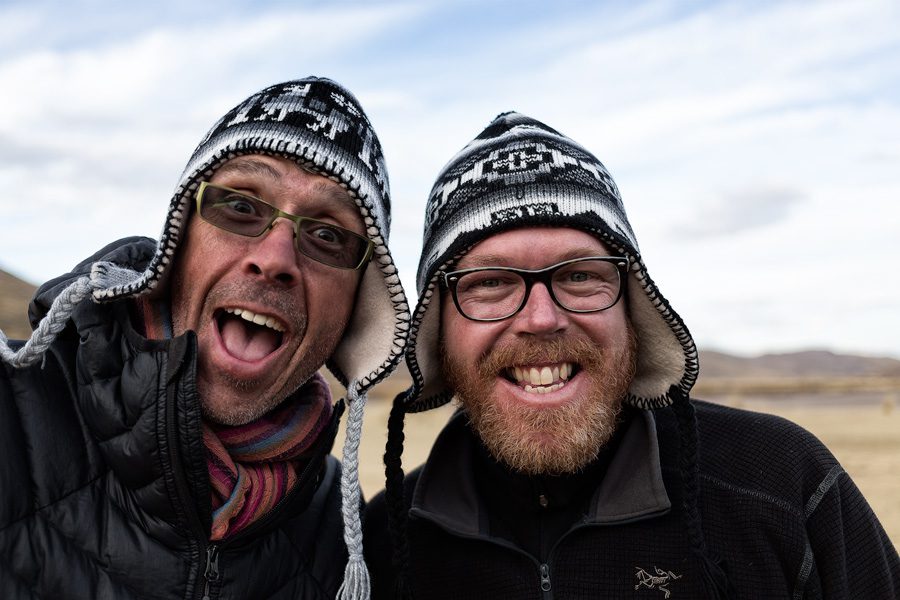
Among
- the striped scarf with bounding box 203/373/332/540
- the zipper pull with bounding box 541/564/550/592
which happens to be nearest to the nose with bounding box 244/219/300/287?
the striped scarf with bounding box 203/373/332/540

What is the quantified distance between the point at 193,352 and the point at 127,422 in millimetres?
283

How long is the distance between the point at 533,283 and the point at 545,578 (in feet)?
3.40

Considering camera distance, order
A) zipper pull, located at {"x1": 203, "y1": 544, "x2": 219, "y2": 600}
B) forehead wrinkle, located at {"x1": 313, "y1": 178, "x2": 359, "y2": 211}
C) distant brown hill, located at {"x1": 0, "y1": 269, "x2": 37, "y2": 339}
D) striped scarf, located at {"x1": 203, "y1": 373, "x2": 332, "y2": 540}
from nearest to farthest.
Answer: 1. zipper pull, located at {"x1": 203, "y1": 544, "x2": 219, "y2": 600}
2. striped scarf, located at {"x1": 203, "y1": 373, "x2": 332, "y2": 540}
3. forehead wrinkle, located at {"x1": 313, "y1": 178, "x2": 359, "y2": 211}
4. distant brown hill, located at {"x1": 0, "y1": 269, "x2": 37, "y2": 339}

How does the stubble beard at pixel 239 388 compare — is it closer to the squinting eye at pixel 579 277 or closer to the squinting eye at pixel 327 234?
the squinting eye at pixel 327 234

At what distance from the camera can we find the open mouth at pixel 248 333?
2.61 m

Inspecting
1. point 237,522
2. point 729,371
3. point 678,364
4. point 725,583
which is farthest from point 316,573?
point 729,371

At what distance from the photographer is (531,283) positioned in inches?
111

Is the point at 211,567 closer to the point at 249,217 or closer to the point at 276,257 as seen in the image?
the point at 276,257

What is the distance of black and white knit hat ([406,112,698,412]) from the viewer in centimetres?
283

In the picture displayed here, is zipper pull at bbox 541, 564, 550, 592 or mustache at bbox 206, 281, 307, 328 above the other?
mustache at bbox 206, 281, 307, 328

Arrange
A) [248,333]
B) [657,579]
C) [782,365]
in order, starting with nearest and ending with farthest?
[657,579] < [248,333] < [782,365]

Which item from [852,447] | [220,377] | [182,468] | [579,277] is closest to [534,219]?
[579,277]

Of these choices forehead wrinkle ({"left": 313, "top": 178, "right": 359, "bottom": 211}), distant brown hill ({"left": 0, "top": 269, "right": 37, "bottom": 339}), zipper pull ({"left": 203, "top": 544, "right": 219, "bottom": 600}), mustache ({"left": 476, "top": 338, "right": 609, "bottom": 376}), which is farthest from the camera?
distant brown hill ({"left": 0, "top": 269, "right": 37, "bottom": 339})

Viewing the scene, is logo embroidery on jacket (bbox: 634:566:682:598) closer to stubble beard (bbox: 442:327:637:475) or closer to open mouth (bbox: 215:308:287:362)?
stubble beard (bbox: 442:327:637:475)
